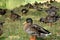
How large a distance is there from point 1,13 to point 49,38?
3.81 feet

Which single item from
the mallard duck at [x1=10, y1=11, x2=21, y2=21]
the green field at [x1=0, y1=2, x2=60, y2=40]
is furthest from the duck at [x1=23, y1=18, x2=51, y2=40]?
the mallard duck at [x1=10, y1=11, x2=21, y2=21]

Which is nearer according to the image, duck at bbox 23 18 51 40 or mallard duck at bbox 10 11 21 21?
duck at bbox 23 18 51 40

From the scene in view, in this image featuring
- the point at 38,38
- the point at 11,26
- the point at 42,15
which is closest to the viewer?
the point at 38,38

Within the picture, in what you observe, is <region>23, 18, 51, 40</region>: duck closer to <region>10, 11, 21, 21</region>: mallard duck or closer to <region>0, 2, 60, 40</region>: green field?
<region>0, 2, 60, 40</region>: green field

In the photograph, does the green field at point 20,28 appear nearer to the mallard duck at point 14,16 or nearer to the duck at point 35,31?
the mallard duck at point 14,16

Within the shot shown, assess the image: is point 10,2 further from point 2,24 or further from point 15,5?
point 2,24

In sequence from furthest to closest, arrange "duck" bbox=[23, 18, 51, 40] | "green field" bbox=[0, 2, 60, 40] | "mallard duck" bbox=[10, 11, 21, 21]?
"mallard duck" bbox=[10, 11, 21, 21]
"green field" bbox=[0, 2, 60, 40]
"duck" bbox=[23, 18, 51, 40]

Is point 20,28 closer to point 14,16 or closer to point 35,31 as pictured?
point 14,16

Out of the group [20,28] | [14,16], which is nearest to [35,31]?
[20,28]

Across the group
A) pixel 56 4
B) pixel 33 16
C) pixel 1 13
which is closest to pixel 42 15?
pixel 33 16

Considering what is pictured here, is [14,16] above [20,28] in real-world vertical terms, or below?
above

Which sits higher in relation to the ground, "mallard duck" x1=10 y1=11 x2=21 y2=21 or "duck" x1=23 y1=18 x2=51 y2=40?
"mallard duck" x1=10 y1=11 x2=21 y2=21

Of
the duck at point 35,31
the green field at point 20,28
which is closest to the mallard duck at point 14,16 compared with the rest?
the green field at point 20,28

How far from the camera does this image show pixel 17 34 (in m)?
3.69
